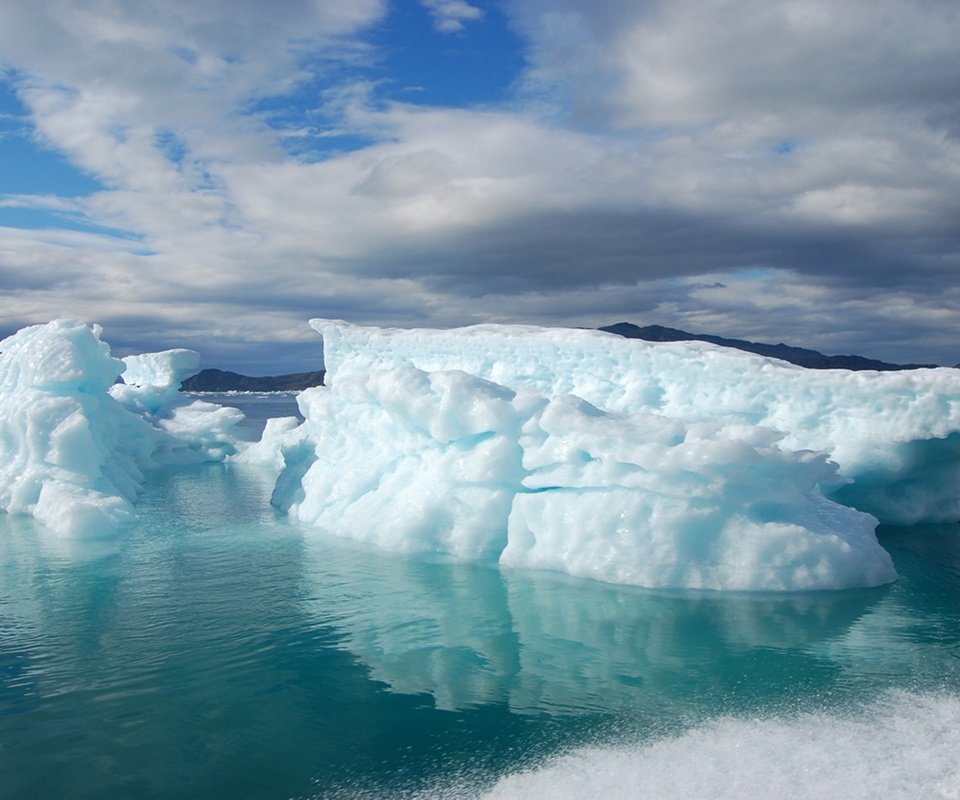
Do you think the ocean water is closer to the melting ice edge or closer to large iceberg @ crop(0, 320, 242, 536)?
the melting ice edge

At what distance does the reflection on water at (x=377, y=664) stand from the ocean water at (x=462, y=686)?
1.1 inches

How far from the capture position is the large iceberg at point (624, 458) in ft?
34.2

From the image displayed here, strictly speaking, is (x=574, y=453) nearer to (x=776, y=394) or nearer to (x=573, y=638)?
(x=573, y=638)

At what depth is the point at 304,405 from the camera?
61.4 feet

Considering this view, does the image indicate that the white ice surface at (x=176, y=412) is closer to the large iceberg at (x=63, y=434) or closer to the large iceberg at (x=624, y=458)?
the large iceberg at (x=63, y=434)

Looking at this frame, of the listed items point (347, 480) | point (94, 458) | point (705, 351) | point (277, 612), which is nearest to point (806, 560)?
point (705, 351)

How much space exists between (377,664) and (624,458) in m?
4.48

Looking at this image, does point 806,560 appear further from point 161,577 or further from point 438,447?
point 161,577

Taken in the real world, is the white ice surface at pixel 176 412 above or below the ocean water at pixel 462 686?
above

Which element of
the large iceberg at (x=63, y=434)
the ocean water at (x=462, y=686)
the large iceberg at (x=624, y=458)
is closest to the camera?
the ocean water at (x=462, y=686)

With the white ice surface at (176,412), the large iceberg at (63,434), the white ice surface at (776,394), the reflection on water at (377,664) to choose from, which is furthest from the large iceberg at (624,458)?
the white ice surface at (176,412)

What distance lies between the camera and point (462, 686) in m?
7.16

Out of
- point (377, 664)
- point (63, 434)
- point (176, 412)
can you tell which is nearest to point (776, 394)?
point (377, 664)

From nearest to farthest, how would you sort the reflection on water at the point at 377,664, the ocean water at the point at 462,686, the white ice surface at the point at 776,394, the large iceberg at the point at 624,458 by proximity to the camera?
the ocean water at the point at 462,686
the reflection on water at the point at 377,664
the large iceberg at the point at 624,458
the white ice surface at the point at 776,394
